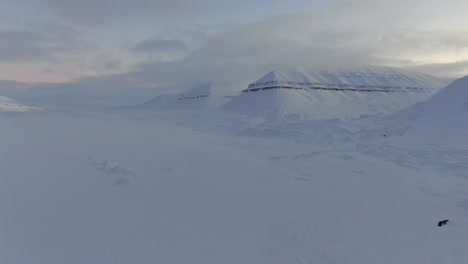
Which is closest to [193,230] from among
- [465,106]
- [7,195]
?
[7,195]

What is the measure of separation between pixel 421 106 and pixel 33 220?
24503 millimetres

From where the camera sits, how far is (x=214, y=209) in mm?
5660

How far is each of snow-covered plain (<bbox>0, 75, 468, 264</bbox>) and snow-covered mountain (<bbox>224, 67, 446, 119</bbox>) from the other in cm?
4382

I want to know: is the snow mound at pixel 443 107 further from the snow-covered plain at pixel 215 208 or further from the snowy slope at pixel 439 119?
the snow-covered plain at pixel 215 208

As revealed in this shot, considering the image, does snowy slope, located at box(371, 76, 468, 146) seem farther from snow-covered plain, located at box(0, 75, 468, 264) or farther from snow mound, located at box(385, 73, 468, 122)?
snow-covered plain, located at box(0, 75, 468, 264)

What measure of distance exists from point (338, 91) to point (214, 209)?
221 feet

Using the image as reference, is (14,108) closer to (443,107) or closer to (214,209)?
(443,107)

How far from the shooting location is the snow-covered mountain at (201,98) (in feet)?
273

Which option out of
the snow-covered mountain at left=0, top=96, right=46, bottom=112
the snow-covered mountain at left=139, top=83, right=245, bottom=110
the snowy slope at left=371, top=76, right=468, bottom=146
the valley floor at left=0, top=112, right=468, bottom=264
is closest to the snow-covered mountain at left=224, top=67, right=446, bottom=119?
the snow-covered mountain at left=139, top=83, right=245, bottom=110

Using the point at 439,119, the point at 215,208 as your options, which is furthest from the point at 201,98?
the point at 215,208

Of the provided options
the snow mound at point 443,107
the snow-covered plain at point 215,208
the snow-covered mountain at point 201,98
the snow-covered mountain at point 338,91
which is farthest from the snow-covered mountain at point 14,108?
the snow-covered mountain at point 201,98

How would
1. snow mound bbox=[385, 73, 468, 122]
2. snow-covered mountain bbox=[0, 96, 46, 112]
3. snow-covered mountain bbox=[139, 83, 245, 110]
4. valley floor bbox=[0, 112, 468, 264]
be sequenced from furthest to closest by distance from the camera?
snow-covered mountain bbox=[139, 83, 245, 110] → snow-covered mountain bbox=[0, 96, 46, 112] → snow mound bbox=[385, 73, 468, 122] → valley floor bbox=[0, 112, 468, 264]

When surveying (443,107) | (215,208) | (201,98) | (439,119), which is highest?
(201,98)

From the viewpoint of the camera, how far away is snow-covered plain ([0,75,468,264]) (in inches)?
161
